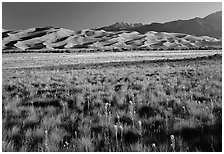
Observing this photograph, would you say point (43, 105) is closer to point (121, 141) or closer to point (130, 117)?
point (130, 117)

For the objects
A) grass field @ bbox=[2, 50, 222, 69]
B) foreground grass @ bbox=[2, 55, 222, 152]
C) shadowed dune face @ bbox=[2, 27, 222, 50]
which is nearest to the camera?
foreground grass @ bbox=[2, 55, 222, 152]

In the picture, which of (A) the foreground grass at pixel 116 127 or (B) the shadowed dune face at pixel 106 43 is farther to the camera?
(B) the shadowed dune face at pixel 106 43

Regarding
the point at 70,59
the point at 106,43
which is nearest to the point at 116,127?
the point at 70,59

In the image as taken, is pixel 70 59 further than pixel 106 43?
No

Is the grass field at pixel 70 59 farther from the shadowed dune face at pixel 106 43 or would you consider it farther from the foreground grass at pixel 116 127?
the shadowed dune face at pixel 106 43

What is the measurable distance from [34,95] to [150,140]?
500cm

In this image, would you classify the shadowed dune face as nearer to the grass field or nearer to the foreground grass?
the grass field

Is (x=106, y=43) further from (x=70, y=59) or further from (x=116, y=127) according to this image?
(x=116, y=127)

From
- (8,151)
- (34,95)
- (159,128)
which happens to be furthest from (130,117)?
(34,95)

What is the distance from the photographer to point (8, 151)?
11.6ft

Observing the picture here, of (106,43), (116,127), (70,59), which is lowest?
(70,59)

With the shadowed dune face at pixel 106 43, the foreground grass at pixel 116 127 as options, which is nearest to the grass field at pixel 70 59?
the foreground grass at pixel 116 127

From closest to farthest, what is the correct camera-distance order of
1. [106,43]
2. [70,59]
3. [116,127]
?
[116,127] < [70,59] < [106,43]

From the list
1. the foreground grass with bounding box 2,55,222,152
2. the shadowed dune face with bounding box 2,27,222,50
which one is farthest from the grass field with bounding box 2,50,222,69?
the shadowed dune face with bounding box 2,27,222,50
